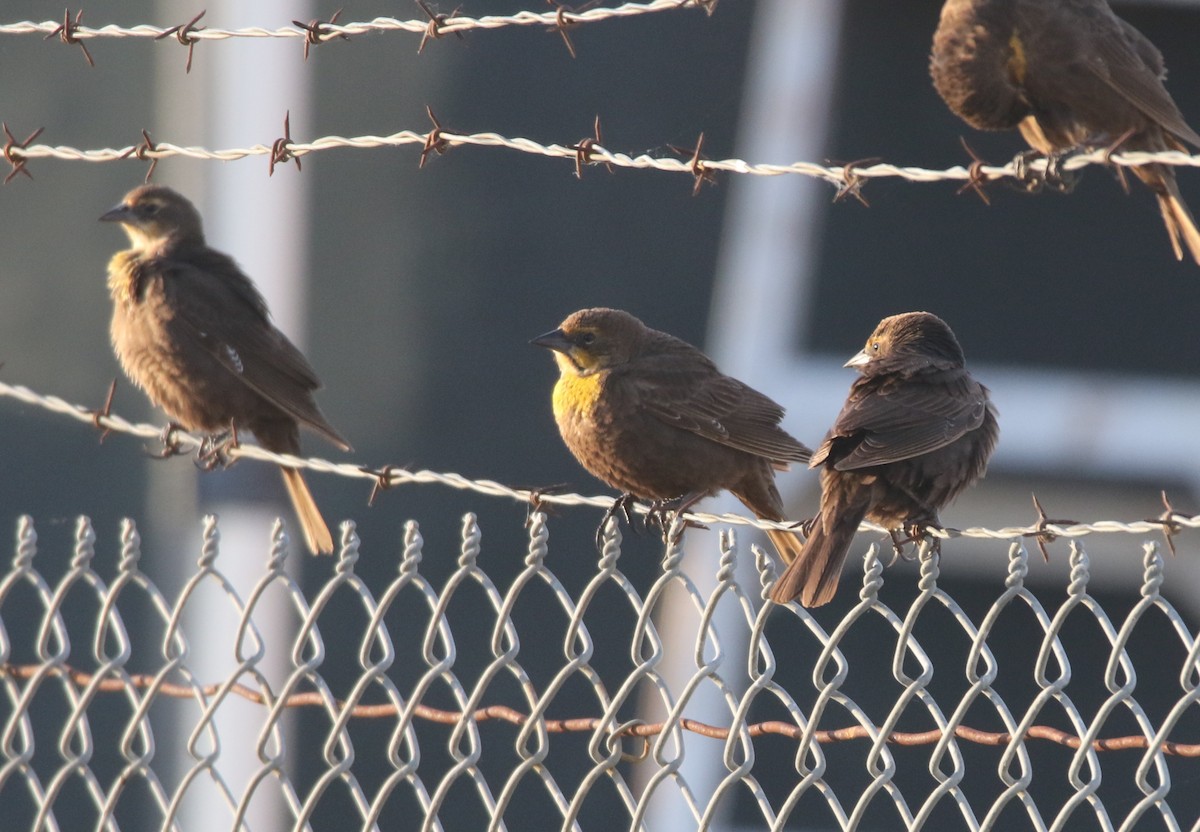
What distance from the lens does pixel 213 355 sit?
5.69 meters

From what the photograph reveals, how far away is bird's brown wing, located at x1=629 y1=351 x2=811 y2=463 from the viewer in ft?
16.7

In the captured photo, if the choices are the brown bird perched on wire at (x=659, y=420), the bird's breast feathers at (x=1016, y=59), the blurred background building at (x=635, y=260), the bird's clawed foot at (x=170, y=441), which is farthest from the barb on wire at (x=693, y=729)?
the blurred background building at (x=635, y=260)

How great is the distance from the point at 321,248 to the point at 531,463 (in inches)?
76.7

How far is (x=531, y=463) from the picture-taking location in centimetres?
991

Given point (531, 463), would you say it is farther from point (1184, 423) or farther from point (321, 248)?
point (1184, 423)

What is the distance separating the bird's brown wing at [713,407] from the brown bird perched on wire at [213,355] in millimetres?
1150

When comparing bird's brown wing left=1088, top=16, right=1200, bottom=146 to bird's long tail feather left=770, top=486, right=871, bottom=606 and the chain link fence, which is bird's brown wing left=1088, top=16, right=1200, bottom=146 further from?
the chain link fence

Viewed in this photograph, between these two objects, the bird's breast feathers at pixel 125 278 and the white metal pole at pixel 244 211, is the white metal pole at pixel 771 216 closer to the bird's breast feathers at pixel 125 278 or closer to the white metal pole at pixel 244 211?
the white metal pole at pixel 244 211

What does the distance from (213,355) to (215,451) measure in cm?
41

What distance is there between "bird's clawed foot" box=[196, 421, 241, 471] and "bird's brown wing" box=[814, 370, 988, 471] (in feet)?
6.94

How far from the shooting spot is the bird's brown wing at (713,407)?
5.09m

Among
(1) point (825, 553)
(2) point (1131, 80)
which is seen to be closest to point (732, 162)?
(1) point (825, 553)

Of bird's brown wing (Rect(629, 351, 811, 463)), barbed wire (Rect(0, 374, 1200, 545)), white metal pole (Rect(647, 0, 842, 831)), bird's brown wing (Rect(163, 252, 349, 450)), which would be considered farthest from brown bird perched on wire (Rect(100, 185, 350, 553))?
white metal pole (Rect(647, 0, 842, 831))

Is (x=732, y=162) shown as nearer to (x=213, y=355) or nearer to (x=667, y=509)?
(x=667, y=509)
